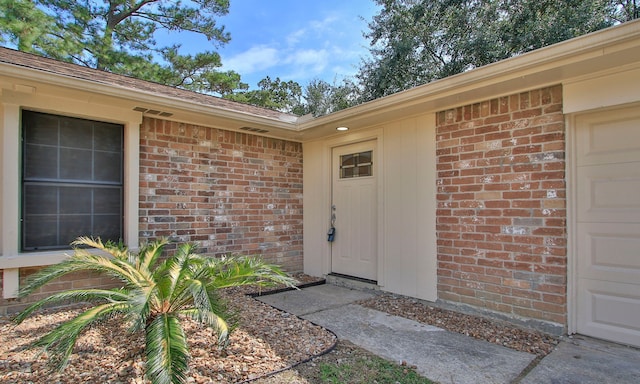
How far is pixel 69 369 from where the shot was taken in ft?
7.64

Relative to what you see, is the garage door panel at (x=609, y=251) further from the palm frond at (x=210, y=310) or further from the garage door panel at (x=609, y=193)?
the palm frond at (x=210, y=310)

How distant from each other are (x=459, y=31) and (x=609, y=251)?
9.17m

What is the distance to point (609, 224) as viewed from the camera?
9.89 ft

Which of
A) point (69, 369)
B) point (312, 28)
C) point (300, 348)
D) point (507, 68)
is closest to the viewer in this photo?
point (69, 369)

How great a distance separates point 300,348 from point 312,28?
1222 cm

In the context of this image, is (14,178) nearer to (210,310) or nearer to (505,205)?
(210,310)

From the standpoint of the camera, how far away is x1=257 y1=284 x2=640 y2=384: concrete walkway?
2.42 metres

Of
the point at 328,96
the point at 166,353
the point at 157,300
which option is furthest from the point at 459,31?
the point at 166,353

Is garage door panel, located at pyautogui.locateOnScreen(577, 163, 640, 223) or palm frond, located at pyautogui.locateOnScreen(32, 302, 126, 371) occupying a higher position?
garage door panel, located at pyautogui.locateOnScreen(577, 163, 640, 223)

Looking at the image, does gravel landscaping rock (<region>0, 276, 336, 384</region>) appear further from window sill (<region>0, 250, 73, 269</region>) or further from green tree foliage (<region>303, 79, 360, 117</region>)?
green tree foliage (<region>303, 79, 360, 117</region>)

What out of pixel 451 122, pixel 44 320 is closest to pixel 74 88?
pixel 44 320

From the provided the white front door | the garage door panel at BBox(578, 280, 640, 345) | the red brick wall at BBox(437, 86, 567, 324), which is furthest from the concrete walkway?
the white front door

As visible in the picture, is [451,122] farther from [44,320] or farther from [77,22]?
[77,22]

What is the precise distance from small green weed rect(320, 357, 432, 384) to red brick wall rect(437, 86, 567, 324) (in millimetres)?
1611
